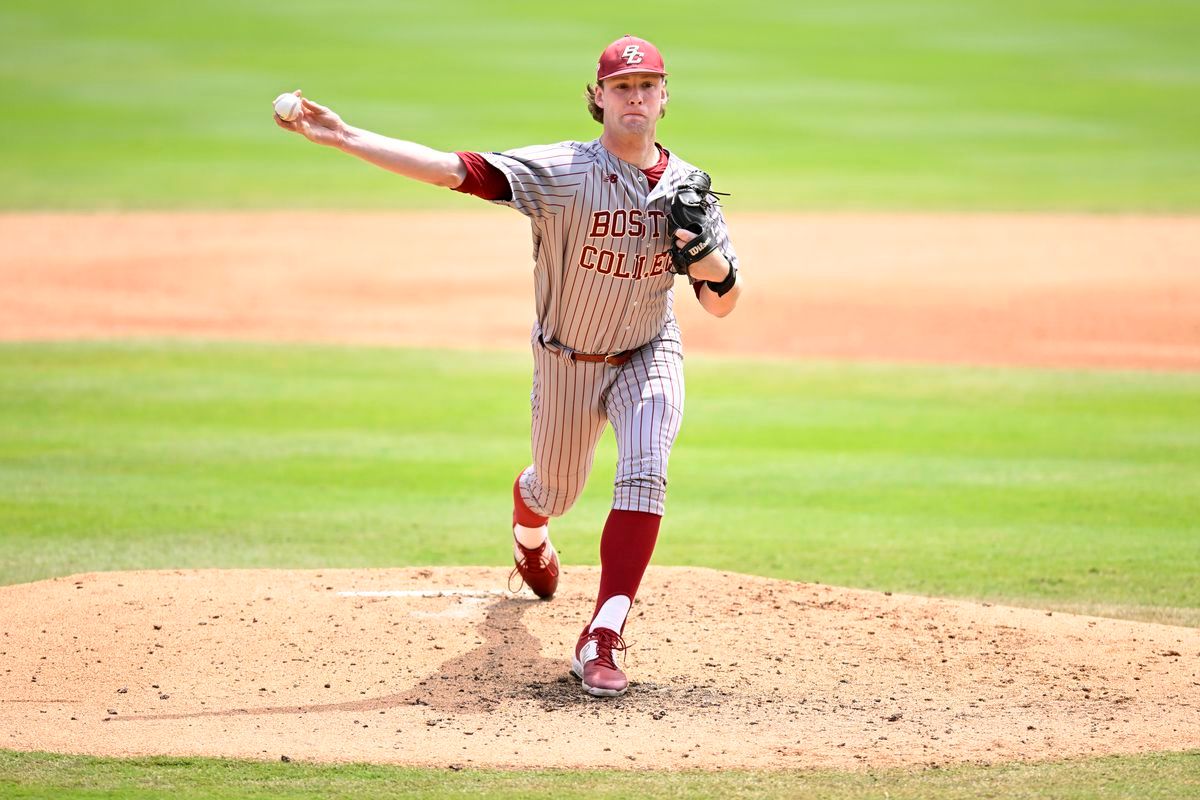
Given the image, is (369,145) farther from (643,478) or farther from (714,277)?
(643,478)

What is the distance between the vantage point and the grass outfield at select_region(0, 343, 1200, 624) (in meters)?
7.22

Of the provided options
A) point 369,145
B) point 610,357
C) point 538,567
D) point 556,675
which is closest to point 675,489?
point 538,567

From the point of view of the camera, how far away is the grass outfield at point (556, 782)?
3885mm

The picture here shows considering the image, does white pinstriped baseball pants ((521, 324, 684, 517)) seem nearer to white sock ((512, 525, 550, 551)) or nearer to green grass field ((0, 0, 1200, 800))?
white sock ((512, 525, 550, 551))

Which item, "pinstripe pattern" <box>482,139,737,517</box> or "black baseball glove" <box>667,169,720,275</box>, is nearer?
"black baseball glove" <box>667,169,720,275</box>

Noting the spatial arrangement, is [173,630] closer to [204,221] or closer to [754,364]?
[754,364]

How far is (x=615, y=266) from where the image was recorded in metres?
5.11

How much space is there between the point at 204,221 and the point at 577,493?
57.0 feet

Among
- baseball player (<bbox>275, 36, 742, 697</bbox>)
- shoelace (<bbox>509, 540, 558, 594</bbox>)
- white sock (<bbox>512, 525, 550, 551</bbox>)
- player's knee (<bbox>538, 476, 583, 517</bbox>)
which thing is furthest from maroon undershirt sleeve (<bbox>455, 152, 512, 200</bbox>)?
shoelace (<bbox>509, 540, 558, 594</bbox>)

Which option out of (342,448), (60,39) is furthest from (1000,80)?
(342,448)

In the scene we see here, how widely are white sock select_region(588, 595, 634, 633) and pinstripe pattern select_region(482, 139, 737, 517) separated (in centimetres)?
31

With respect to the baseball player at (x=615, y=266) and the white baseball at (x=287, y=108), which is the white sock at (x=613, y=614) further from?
the white baseball at (x=287, y=108)

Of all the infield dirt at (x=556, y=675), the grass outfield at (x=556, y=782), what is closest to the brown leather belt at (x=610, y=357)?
the infield dirt at (x=556, y=675)

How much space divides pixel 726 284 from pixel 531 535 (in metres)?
1.47
